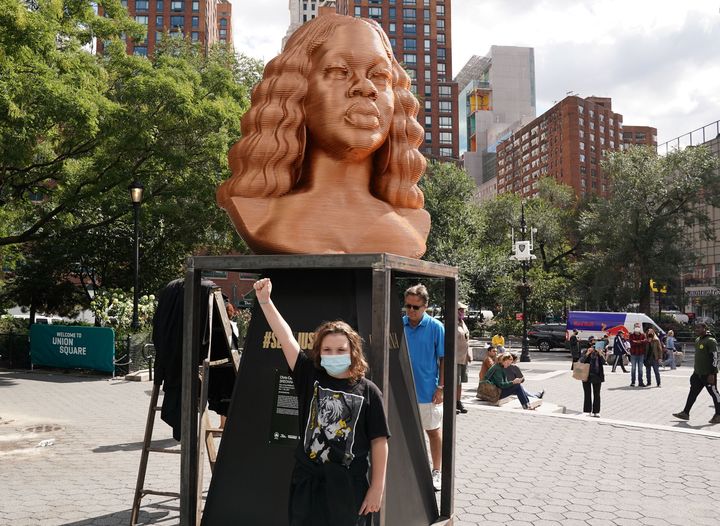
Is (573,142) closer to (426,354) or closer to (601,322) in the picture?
(601,322)

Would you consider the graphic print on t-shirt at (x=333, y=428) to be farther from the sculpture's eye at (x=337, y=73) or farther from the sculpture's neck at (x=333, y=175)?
the sculpture's eye at (x=337, y=73)

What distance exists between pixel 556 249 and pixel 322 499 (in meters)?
46.9

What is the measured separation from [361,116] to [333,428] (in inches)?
95.2

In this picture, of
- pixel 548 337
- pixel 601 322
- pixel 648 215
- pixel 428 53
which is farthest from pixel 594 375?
pixel 428 53

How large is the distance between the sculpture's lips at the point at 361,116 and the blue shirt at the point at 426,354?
6.28 ft

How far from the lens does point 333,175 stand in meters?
4.54

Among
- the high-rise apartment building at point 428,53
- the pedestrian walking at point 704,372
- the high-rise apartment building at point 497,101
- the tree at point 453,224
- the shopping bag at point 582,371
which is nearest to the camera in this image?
the pedestrian walking at point 704,372

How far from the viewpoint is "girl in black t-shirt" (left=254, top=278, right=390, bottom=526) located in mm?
2873

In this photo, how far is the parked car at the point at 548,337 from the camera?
3086 cm

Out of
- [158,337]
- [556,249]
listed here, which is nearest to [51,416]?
[158,337]

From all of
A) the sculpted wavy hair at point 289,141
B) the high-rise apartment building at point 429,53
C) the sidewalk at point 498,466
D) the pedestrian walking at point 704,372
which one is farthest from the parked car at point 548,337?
the high-rise apartment building at point 429,53

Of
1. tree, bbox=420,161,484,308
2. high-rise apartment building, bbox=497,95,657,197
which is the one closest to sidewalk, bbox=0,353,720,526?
tree, bbox=420,161,484,308

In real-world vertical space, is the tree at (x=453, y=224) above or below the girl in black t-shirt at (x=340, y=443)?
above

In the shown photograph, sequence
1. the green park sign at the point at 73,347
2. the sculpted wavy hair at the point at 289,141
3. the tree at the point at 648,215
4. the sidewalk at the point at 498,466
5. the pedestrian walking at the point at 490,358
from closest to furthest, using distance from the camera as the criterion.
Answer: the sculpted wavy hair at the point at 289,141
the sidewalk at the point at 498,466
the pedestrian walking at the point at 490,358
the green park sign at the point at 73,347
the tree at the point at 648,215
